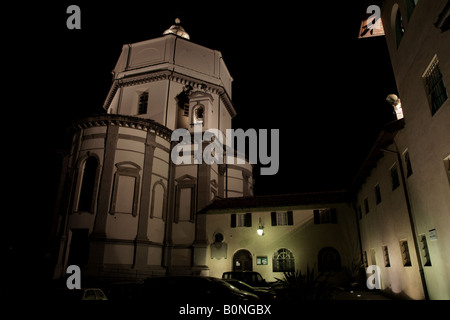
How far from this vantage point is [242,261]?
25875 millimetres

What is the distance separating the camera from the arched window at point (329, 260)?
2393 centimetres

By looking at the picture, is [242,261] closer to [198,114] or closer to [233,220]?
[233,220]

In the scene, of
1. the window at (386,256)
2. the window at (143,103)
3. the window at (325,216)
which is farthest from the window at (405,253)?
the window at (143,103)

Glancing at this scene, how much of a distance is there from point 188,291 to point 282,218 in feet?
57.2

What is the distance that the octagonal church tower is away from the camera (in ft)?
78.0

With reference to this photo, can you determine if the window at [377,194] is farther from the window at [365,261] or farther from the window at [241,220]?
the window at [241,220]

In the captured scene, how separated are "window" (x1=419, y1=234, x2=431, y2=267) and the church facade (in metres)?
0.08

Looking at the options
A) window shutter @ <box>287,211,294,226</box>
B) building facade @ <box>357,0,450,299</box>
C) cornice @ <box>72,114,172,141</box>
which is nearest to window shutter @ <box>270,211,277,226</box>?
window shutter @ <box>287,211,294,226</box>

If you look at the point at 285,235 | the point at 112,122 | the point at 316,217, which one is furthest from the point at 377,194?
the point at 112,122

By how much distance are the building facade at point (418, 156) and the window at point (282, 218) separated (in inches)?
403

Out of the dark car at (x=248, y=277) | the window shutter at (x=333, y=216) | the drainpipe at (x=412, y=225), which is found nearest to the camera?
the drainpipe at (x=412, y=225)

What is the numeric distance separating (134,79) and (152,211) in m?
15.5

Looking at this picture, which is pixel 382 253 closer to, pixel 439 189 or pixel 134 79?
pixel 439 189
